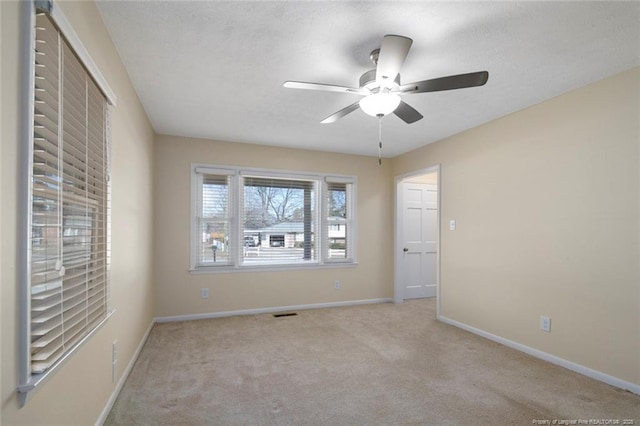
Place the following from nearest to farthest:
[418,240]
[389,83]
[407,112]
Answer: [389,83]
[407,112]
[418,240]

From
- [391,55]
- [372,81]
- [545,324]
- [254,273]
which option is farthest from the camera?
[254,273]

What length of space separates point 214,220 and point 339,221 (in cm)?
188

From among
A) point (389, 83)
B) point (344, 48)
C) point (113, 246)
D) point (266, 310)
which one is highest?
point (344, 48)

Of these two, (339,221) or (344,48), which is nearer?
(344,48)

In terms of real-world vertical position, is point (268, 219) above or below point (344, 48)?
below

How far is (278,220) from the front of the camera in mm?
4934

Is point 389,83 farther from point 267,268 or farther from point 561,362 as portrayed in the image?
point 267,268

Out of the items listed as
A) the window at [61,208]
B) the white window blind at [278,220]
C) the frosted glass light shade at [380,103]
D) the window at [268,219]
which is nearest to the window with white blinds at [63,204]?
the window at [61,208]

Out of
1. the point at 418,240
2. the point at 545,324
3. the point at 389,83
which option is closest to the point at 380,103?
the point at 389,83

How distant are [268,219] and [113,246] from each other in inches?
106

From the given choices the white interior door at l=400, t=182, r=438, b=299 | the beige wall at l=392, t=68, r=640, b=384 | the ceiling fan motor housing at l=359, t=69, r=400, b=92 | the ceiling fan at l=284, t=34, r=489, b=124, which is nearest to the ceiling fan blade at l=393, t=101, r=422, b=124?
the ceiling fan at l=284, t=34, r=489, b=124

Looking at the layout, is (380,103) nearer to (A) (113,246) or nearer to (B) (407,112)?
(B) (407,112)

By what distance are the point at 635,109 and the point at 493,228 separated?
1.59 meters

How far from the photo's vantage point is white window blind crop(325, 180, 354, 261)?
17.2 ft
